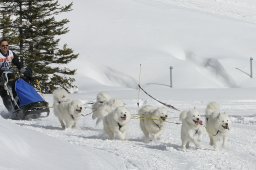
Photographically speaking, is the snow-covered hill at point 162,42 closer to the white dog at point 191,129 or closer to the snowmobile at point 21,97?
the snowmobile at point 21,97

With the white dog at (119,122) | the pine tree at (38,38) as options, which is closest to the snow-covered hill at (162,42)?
the pine tree at (38,38)

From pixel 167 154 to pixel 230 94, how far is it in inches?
374

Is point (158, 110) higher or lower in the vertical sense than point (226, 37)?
lower

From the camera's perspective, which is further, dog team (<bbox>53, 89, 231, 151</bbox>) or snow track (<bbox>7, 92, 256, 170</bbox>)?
dog team (<bbox>53, 89, 231, 151</bbox>)

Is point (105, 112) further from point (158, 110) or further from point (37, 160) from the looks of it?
point (37, 160)

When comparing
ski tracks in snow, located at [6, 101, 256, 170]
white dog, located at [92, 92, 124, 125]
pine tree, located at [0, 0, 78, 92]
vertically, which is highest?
pine tree, located at [0, 0, 78, 92]

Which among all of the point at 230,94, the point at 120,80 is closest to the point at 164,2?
the point at 120,80

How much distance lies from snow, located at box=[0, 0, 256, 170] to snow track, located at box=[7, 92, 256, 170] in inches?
0.6

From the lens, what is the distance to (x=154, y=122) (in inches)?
371

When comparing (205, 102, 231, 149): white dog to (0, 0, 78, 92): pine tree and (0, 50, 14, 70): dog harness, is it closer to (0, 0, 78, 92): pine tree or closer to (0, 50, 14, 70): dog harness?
(0, 50, 14, 70): dog harness

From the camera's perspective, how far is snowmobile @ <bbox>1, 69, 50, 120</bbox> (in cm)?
1158

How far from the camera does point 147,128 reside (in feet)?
31.0

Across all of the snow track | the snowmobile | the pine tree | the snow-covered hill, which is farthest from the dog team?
the snow-covered hill

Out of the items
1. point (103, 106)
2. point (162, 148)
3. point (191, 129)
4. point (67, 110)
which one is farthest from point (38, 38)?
point (191, 129)
